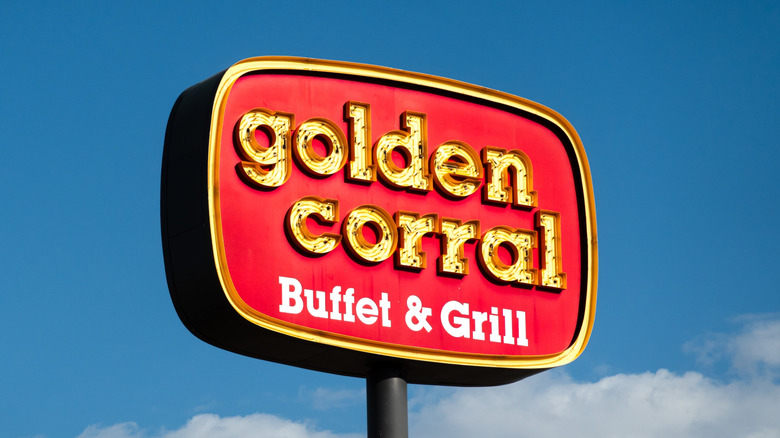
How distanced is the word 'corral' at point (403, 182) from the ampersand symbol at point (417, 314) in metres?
0.42

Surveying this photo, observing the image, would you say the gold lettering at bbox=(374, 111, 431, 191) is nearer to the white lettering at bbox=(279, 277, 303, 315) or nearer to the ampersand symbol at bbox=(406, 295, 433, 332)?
the ampersand symbol at bbox=(406, 295, 433, 332)

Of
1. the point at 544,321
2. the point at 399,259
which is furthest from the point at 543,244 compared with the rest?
the point at 399,259

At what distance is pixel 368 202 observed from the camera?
781 inches

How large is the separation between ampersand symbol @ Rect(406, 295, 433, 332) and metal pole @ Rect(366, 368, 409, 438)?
1.89 feet

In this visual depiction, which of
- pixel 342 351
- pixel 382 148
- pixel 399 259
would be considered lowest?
pixel 342 351

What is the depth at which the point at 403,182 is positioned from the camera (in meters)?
20.1

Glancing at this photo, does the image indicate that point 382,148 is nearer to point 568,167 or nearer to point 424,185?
point 424,185

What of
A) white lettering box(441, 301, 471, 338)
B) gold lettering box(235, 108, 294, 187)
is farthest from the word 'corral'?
white lettering box(441, 301, 471, 338)

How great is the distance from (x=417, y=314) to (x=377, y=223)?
3.91 feet

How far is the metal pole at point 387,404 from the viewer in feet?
63.0

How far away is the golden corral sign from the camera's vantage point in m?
18.6

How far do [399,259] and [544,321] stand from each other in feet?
7.37

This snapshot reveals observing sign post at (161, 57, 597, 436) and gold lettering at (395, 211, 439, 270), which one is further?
gold lettering at (395, 211, 439, 270)

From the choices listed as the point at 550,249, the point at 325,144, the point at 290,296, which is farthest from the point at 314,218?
the point at 550,249
